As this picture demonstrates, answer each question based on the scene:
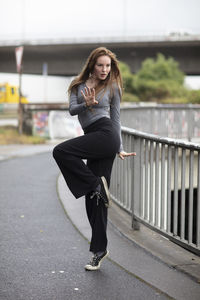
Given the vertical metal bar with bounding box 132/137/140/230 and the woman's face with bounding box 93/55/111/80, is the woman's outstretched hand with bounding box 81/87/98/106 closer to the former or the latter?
the woman's face with bounding box 93/55/111/80

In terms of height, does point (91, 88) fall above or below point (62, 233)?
above

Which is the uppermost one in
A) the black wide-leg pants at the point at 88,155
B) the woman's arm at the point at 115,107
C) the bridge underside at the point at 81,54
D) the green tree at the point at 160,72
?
the bridge underside at the point at 81,54

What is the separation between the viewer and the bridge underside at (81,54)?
46.3m

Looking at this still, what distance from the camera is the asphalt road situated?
12.1 ft

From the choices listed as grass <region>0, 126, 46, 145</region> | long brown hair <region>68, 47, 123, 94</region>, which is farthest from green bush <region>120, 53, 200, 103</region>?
long brown hair <region>68, 47, 123, 94</region>

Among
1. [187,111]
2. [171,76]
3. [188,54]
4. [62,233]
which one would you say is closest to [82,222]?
[62,233]

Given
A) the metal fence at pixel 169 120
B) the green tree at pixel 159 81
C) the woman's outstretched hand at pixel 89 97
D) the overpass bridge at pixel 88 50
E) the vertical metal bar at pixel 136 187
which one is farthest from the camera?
the overpass bridge at pixel 88 50

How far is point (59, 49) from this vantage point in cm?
4797

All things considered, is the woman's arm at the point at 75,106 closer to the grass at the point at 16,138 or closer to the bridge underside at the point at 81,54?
the grass at the point at 16,138

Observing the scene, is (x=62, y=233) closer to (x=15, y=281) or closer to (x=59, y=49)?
(x=15, y=281)

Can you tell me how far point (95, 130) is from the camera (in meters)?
4.06

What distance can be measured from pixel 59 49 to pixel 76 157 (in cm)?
4501

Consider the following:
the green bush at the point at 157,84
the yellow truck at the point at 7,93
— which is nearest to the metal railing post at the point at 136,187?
the green bush at the point at 157,84

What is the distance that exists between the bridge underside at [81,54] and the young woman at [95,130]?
41.2 metres
